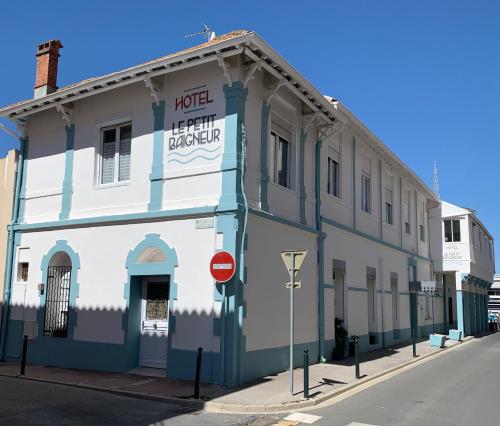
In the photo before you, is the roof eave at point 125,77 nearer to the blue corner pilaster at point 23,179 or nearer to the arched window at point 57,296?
the blue corner pilaster at point 23,179

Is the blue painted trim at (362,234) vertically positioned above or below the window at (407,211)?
below

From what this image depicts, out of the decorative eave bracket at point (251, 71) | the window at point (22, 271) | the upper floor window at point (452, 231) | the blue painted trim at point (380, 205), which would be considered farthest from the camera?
the upper floor window at point (452, 231)

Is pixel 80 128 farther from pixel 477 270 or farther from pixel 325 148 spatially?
pixel 477 270

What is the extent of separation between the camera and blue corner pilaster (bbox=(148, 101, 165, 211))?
12.7 meters

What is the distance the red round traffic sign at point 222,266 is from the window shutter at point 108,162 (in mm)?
4518

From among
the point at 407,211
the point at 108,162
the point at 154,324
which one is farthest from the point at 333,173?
the point at 407,211

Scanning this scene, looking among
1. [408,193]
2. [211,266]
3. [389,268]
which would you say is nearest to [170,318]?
[211,266]

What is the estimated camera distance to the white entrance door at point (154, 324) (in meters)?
12.5

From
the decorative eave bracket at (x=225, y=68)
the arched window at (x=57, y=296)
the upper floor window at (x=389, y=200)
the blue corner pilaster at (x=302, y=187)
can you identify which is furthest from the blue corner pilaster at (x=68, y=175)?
the upper floor window at (x=389, y=200)

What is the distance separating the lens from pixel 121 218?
42.7 feet

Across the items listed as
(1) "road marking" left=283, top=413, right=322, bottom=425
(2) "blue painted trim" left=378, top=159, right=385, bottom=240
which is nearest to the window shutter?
(1) "road marking" left=283, top=413, right=322, bottom=425

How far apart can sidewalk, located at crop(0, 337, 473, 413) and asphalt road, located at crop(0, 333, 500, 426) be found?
322 mm

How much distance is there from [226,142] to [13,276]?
7.74 meters

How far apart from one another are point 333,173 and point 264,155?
4984 millimetres
